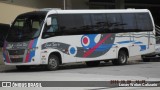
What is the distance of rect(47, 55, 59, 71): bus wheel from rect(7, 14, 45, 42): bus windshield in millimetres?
1433

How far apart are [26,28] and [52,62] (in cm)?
211

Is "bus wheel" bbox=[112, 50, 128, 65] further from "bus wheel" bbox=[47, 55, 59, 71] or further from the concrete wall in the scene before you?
the concrete wall

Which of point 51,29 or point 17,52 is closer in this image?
point 17,52

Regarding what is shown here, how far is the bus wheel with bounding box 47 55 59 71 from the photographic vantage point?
24.7 metres

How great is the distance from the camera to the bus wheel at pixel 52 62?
2469 cm

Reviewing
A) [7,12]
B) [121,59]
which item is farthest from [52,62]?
[7,12]

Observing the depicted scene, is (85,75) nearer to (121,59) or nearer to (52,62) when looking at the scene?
(52,62)

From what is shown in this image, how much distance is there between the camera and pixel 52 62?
24812 millimetres

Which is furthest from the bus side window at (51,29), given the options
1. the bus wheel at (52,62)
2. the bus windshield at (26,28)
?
the bus wheel at (52,62)

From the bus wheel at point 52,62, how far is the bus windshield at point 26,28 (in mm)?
1433

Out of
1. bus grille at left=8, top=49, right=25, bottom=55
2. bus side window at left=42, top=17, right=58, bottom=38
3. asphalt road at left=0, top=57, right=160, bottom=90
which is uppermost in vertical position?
bus side window at left=42, top=17, right=58, bottom=38

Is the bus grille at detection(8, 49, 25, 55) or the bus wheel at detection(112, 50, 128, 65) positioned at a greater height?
the bus grille at detection(8, 49, 25, 55)

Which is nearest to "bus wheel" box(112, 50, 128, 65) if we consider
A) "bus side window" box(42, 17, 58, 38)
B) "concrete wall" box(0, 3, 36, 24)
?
"bus side window" box(42, 17, 58, 38)

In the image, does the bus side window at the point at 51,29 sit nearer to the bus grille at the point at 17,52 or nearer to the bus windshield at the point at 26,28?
the bus windshield at the point at 26,28
